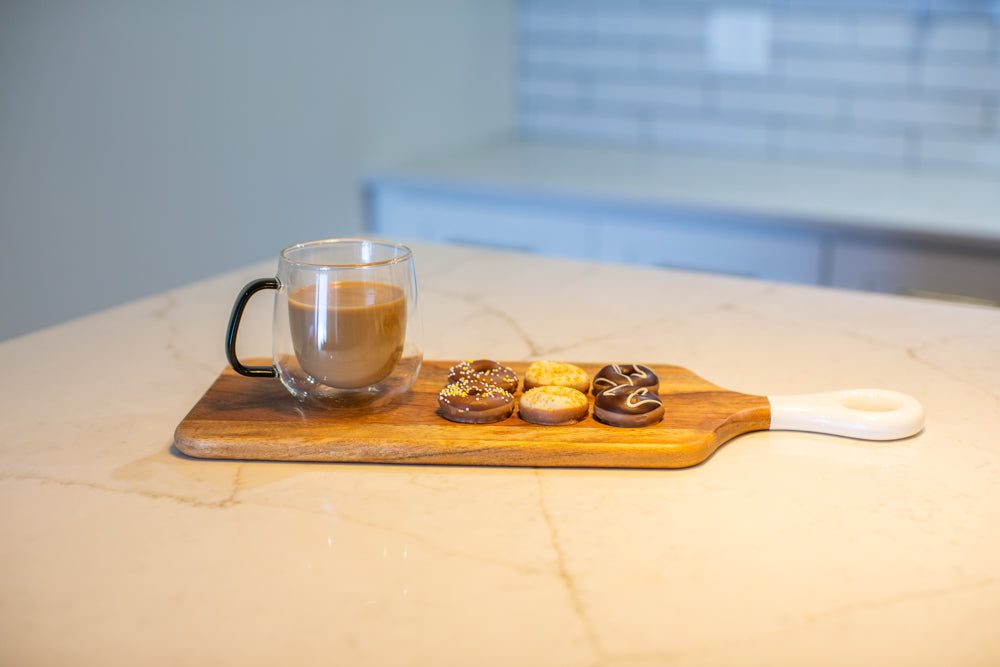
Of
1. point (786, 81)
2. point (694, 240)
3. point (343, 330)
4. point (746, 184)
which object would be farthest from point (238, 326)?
point (786, 81)

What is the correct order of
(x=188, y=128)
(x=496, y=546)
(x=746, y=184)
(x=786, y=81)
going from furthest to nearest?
(x=786, y=81)
(x=746, y=184)
(x=188, y=128)
(x=496, y=546)

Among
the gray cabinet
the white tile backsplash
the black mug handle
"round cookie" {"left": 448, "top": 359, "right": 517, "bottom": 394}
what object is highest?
the white tile backsplash

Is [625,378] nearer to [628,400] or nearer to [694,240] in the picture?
[628,400]

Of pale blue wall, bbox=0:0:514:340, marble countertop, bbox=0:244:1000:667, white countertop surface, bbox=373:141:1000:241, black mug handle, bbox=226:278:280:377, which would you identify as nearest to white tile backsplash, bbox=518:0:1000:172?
white countertop surface, bbox=373:141:1000:241

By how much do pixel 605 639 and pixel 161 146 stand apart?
5.09 ft

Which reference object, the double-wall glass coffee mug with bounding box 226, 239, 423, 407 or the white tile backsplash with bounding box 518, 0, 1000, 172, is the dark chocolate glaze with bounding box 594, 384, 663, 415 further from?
the white tile backsplash with bounding box 518, 0, 1000, 172

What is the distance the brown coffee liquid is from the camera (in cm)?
73

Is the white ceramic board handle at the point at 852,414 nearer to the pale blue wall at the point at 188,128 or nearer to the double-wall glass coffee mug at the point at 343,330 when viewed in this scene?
the double-wall glass coffee mug at the point at 343,330

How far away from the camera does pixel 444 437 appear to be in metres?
0.72

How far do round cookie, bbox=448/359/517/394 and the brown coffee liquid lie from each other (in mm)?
66

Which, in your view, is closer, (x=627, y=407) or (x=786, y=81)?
(x=627, y=407)

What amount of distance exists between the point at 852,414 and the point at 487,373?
12.6 inches

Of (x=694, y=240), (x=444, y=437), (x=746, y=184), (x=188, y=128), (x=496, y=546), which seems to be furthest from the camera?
(x=746, y=184)

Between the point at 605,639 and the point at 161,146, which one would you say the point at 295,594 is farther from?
the point at 161,146
